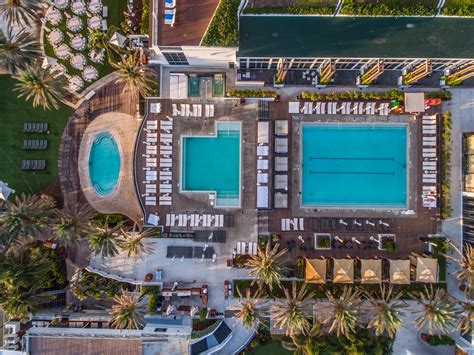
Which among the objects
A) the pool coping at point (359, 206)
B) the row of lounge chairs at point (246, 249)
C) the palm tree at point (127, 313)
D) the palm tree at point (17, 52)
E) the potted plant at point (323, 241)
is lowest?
the palm tree at point (127, 313)

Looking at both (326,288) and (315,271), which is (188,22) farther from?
(326,288)

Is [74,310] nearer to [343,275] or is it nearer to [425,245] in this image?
[343,275]

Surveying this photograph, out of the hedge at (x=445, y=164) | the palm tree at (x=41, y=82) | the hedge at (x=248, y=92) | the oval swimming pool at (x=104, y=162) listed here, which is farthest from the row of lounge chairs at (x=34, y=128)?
the hedge at (x=445, y=164)

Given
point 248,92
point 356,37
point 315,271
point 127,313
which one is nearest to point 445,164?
point 356,37

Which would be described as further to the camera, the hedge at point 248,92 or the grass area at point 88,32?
the grass area at point 88,32

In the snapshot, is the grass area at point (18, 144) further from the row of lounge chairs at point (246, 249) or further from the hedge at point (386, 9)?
the hedge at point (386, 9)

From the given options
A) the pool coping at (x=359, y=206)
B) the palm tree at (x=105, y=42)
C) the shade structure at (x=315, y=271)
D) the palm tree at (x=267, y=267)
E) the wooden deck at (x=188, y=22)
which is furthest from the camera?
the pool coping at (x=359, y=206)

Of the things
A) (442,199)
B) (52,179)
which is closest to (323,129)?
(442,199)
